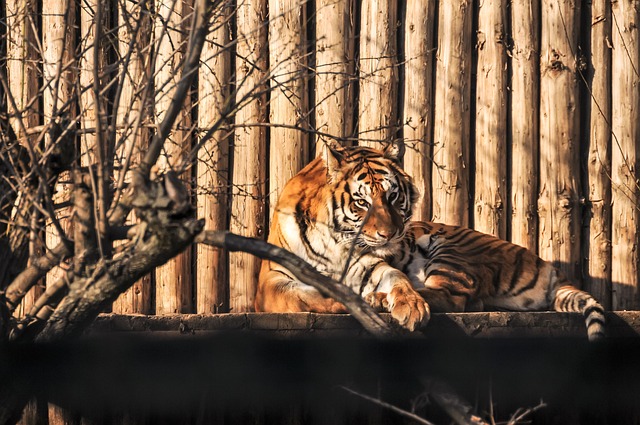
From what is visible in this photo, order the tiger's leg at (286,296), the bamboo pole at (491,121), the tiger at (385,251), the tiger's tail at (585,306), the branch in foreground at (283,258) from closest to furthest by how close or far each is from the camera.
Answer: the branch in foreground at (283,258)
the tiger's tail at (585,306)
the tiger's leg at (286,296)
the tiger at (385,251)
the bamboo pole at (491,121)

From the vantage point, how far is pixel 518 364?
4.23 meters

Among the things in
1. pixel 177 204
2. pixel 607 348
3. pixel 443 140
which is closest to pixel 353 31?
pixel 443 140

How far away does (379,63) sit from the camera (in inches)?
225

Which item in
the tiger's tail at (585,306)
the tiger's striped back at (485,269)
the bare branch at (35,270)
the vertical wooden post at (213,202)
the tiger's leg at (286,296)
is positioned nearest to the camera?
the bare branch at (35,270)

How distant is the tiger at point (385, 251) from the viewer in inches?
199

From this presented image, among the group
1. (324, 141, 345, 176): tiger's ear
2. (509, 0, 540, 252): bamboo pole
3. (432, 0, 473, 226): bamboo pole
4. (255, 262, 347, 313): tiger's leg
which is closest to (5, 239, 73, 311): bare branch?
(255, 262, 347, 313): tiger's leg

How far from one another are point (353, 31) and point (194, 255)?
143cm

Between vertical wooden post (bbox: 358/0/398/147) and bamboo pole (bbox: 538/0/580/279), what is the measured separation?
2.68 ft

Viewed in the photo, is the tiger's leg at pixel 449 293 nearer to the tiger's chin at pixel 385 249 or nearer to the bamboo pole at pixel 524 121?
the tiger's chin at pixel 385 249

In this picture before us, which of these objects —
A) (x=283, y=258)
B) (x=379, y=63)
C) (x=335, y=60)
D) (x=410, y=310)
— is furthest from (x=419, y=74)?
(x=283, y=258)

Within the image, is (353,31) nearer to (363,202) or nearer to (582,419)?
(363,202)

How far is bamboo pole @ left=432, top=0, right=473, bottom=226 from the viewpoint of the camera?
5766mm

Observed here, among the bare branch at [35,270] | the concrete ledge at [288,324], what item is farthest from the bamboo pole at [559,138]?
the bare branch at [35,270]

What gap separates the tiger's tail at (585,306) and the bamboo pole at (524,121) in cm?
50
